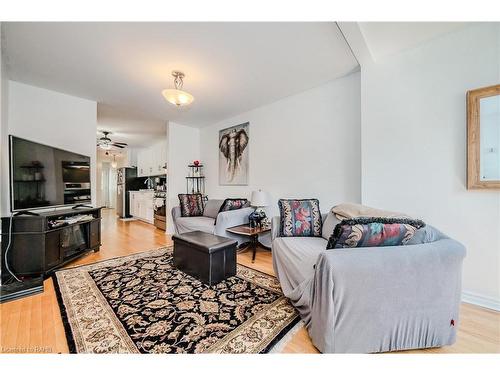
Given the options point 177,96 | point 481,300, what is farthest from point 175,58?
point 481,300

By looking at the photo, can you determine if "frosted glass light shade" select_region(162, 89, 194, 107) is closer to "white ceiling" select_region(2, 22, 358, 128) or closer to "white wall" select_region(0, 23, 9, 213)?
"white ceiling" select_region(2, 22, 358, 128)

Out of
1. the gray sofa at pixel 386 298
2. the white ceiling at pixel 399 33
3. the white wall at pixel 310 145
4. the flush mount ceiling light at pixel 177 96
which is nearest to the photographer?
the gray sofa at pixel 386 298

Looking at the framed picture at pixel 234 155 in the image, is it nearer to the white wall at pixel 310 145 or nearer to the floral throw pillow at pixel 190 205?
the white wall at pixel 310 145

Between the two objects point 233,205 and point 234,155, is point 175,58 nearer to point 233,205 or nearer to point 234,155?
point 234,155

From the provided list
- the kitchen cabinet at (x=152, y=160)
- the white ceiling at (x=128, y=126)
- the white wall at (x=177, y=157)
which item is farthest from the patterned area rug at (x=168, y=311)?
the kitchen cabinet at (x=152, y=160)

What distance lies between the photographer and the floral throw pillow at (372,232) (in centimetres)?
112

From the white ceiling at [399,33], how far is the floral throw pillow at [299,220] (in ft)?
5.88

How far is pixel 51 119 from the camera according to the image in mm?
2939

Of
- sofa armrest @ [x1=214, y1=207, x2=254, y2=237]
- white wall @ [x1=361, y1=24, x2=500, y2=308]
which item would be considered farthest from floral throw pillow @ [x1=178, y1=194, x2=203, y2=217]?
white wall @ [x1=361, y1=24, x2=500, y2=308]

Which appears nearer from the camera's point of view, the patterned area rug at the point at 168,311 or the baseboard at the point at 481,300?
the patterned area rug at the point at 168,311

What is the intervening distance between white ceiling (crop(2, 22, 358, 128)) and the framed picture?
828mm

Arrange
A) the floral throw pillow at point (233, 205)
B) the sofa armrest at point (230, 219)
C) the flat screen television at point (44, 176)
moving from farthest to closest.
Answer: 1. the floral throw pillow at point (233, 205)
2. the sofa armrest at point (230, 219)
3. the flat screen television at point (44, 176)

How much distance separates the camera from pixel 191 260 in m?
2.17

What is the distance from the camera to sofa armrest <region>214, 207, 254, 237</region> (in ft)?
9.84
